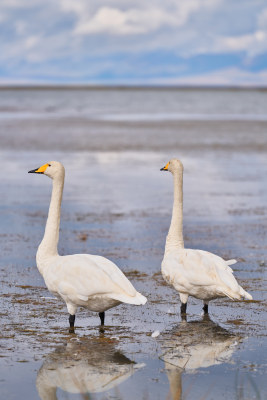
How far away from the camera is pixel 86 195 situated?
18359 millimetres

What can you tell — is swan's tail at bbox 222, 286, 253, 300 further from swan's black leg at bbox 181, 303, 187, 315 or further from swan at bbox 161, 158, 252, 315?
swan's black leg at bbox 181, 303, 187, 315

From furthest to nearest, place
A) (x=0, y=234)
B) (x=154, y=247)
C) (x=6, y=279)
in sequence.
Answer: (x=0, y=234) → (x=154, y=247) → (x=6, y=279)

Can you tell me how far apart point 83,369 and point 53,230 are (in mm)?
2197

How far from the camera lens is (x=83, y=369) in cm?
641

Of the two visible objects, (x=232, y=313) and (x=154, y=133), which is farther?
(x=154, y=133)

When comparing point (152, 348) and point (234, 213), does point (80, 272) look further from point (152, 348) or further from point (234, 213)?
point (234, 213)

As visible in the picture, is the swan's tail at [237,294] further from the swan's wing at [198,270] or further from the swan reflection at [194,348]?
the swan reflection at [194,348]

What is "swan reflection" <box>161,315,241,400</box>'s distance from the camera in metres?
6.35

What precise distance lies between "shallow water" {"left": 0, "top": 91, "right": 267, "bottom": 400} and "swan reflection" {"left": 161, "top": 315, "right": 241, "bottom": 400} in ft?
0.03

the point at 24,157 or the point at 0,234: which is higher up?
the point at 24,157

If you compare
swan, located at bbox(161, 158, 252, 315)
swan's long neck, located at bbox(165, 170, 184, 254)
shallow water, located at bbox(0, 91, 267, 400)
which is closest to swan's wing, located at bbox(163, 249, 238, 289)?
swan, located at bbox(161, 158, 252, 315)

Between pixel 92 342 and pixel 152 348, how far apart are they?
2.02 ft

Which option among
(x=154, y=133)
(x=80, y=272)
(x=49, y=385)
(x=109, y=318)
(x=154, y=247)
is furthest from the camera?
(x=154, y=133)

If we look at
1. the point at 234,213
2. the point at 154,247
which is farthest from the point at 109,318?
the point at 234,213
